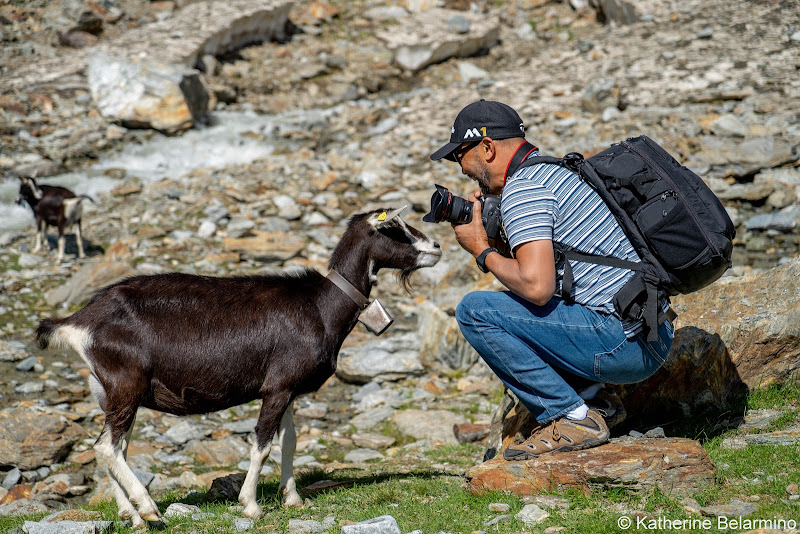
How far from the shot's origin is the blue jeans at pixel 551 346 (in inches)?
169

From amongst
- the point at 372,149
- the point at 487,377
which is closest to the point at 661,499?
the point at 487,377

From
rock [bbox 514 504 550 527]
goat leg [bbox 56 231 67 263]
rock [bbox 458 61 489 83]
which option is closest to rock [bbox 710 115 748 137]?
rock [bbox 458 61 489 83]

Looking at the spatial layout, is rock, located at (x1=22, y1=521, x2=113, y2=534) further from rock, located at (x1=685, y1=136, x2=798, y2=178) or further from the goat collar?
rock, located at (x1=685, y1=136, x2=798, y2=178)

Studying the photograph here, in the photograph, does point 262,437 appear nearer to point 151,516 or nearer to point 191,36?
point 151,516

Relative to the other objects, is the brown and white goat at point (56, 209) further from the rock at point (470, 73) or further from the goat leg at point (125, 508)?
the rock at point (470, 73)

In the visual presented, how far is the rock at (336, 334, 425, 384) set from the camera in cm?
861

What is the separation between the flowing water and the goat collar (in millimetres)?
8786

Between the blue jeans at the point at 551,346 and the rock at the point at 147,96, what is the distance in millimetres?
11544

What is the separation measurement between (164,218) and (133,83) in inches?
175

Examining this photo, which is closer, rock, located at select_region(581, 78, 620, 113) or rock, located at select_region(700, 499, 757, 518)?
rock, located at select_region(700, 499, 757, 518)

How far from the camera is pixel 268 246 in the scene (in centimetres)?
1086

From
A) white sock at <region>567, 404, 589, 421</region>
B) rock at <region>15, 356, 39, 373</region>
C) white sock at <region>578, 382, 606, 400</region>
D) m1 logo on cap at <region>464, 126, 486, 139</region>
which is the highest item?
m1 logo on cap at <region>464, 126, 486, 139</region>

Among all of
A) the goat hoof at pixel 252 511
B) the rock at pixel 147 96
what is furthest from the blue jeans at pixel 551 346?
the rock at pixel 147 96

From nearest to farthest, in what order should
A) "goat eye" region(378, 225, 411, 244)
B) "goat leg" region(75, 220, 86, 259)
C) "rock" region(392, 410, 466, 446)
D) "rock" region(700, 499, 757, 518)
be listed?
1. "rock" region(700, 499, 757, 518)
2. "goat eye" region(378, 225, 411, 244)
3. "rock" region(392, 410, 466, 446)
4. "goat leg" region(75, 220, 86, 259)
